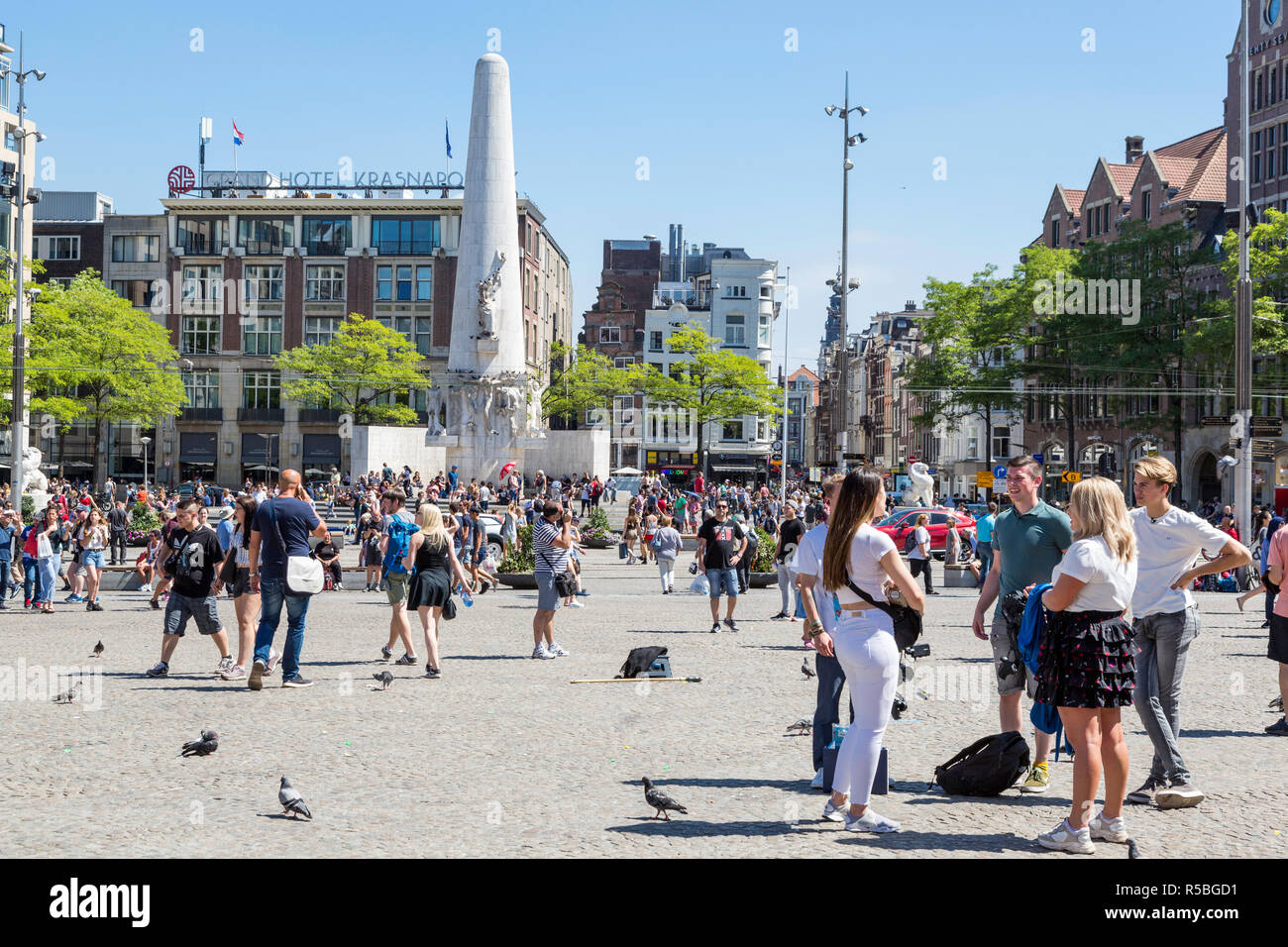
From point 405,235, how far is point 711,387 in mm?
22424

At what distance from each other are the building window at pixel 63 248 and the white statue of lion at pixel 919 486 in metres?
60.6

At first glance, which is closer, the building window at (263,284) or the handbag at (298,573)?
the handbag at (298,573)

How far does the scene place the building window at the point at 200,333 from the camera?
7931 cm

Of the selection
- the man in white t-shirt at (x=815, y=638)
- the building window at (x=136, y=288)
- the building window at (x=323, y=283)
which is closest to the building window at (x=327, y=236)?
the building window at (x=323, y=283)

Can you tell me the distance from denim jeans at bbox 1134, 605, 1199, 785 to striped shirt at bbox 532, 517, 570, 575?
25.4 ft

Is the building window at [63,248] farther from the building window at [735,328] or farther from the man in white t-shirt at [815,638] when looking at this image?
the man in white t-shirt at [815,638]

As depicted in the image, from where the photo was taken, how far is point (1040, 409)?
69.2 m

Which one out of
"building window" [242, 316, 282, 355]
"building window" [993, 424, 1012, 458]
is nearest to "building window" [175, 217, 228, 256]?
"building window" [242, 316, 282, 355]

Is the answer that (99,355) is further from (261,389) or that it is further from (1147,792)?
(1147,792)

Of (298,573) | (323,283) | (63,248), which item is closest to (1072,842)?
(298,573)

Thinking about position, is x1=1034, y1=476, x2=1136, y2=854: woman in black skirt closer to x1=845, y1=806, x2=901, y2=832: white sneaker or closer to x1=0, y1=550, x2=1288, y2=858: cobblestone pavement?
x1=0, y1=550, x2=1288, y2=858: cobblestone pavement

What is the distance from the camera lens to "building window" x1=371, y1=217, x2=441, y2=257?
257 feet

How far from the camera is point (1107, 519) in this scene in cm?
623
